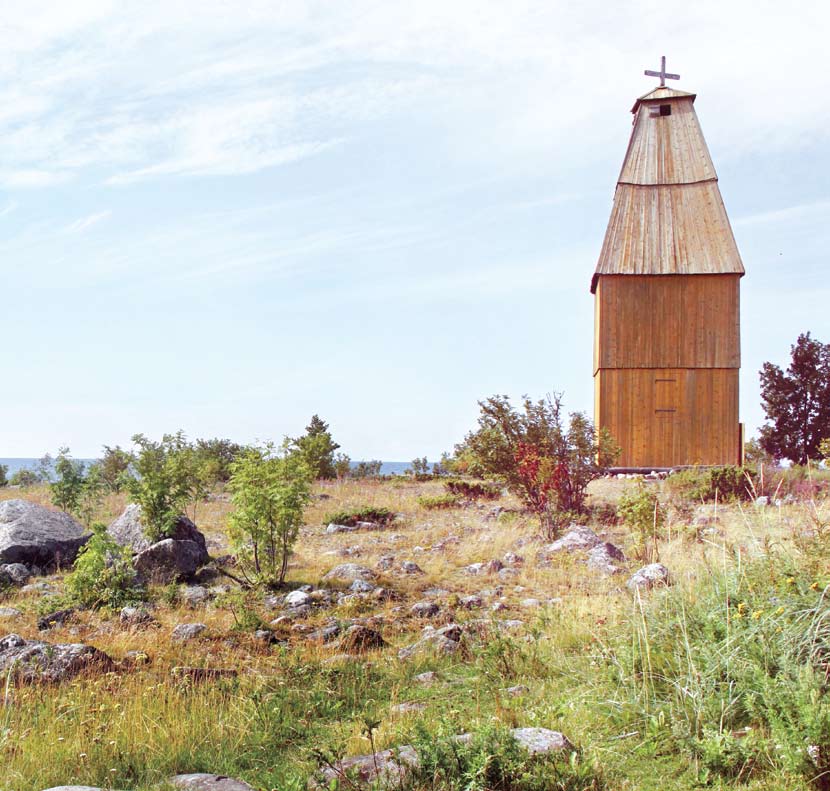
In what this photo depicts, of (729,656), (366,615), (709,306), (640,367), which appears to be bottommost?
(366,615)

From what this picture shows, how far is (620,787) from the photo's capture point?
3.99m

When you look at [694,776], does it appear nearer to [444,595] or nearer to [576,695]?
[576,695]

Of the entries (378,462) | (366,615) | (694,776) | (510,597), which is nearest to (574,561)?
(510,597)

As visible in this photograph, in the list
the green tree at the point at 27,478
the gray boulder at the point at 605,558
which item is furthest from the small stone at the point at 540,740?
the green tree at the point at 27,478

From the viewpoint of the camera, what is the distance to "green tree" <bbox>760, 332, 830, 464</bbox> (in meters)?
29.7

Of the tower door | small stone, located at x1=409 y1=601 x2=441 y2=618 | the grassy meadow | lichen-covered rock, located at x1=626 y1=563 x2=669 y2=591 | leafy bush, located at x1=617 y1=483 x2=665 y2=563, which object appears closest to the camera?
the grassy meadow

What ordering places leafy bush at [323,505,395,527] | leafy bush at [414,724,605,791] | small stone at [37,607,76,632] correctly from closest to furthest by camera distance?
1. leafy bush at [414,724,605,791]
2. small stone at [37,607,76,632]
3. leafy bush at [323,505,395,527]

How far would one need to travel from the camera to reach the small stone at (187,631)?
23.4 feet

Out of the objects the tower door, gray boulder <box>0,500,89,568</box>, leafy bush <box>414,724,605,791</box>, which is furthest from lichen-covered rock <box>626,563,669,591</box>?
the tower door

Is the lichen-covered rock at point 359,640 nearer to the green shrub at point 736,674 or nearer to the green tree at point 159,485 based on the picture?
the green shrub at point 736,674

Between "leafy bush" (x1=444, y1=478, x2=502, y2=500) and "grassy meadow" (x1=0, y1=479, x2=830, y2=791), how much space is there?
11.4 metres

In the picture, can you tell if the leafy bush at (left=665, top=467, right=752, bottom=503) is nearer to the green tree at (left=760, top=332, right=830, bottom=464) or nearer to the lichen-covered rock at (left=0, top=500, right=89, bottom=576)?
the lichen-covered rock at (left=0, top=500, right=89, bottom=576)

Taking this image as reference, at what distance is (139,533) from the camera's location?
1066 centimetres

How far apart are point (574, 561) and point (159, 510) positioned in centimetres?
542
